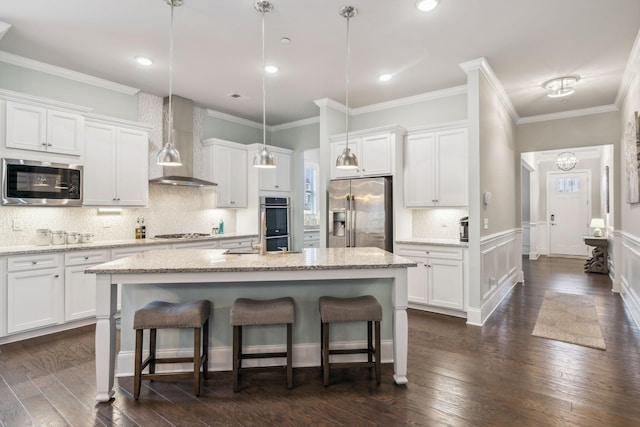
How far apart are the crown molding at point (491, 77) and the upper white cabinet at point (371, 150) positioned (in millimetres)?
1171

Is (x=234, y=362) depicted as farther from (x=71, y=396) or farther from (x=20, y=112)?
(x=20, y=112)

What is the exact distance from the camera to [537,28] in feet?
10.7

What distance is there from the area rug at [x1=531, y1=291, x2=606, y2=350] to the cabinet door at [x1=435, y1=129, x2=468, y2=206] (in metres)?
1.66

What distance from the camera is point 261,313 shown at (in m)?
2.48

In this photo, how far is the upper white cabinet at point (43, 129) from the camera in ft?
11.6

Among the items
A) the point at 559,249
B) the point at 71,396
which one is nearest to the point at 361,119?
the point at 71,396

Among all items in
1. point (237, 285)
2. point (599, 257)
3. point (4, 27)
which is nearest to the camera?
point (237, 285)

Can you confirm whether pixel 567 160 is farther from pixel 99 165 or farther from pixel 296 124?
pixel 99 165

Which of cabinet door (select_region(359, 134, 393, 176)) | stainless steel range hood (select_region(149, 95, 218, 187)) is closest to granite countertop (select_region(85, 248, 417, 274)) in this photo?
cabinet door (select_region(359, 134, 393, 176))

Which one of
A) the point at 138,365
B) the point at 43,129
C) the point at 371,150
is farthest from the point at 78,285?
the point at 371,150

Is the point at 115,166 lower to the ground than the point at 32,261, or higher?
higher

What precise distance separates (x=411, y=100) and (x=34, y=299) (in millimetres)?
5196

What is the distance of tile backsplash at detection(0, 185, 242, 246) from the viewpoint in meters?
3.87

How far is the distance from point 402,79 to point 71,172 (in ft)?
→ 13.5
